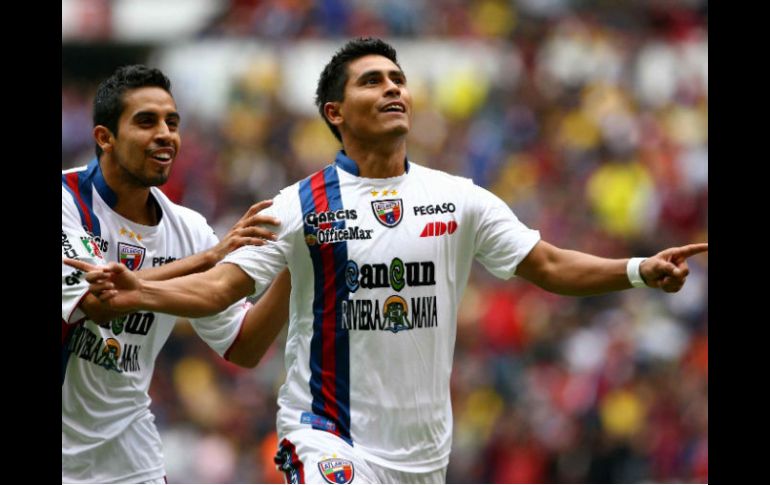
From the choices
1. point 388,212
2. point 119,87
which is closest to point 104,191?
point 119,87

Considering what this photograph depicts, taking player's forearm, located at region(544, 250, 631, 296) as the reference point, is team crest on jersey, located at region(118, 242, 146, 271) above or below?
above

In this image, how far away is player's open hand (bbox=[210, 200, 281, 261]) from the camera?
6336mm

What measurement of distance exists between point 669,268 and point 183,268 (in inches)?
95.2

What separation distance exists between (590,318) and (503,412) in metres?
1.58

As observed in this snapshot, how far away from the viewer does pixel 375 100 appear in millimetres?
6551

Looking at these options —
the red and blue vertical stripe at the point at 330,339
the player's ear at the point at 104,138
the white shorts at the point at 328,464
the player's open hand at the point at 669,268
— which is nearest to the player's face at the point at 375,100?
the red and blue vertical stripe at the point at 330,339

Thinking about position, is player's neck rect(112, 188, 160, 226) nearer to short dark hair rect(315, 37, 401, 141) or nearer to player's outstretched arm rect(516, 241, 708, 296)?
short dark hair rect(315, 37, 401, 141)

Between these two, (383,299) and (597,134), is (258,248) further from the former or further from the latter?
(597,134)

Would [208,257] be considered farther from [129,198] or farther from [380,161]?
[380,161]

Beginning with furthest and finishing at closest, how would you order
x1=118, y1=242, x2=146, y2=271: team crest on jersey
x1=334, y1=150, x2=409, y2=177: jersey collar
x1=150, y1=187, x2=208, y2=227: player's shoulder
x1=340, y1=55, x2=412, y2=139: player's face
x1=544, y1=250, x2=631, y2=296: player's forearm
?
x1=150, y1=187, x2=208, y2=227: player's shoulder, x1=118, y1=242, x2=146, y2=271: team crest on jersey, x1=334, y1=150, x2=409, y2=177: jersey collar, x1=340, y1=55, x2=412, y2=139: player's face, x1=544, y1=250, x2=631, y2=296: player's forearm

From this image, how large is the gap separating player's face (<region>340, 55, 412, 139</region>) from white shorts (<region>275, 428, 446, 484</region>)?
155 cm

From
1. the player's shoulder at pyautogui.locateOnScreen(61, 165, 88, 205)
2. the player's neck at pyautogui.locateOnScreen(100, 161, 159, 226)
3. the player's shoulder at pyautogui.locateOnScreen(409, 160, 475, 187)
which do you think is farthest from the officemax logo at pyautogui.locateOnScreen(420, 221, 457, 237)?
the player's shoulder at pyautogui.locateOnScreen(61, 165, 88, 205)

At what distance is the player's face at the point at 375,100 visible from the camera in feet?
21.3

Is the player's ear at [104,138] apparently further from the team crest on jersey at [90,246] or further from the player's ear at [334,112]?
the player's ear at [334,112]
